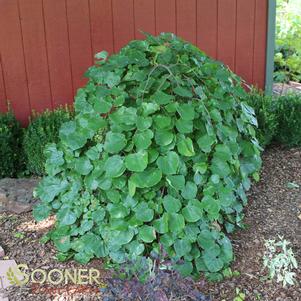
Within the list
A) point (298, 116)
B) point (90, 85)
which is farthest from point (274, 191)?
point (90, 85)

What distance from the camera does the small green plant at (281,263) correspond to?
242 centimetres

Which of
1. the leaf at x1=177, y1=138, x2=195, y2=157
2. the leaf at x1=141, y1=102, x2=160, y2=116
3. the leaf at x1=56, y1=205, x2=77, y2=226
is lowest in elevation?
the leaf at x1=56, y1=205, x2=77, y2=226

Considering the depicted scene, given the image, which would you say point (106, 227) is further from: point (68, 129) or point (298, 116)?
point (298, 116)

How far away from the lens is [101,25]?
4238 millimetres

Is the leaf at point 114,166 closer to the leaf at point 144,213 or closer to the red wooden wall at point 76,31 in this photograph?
the leaf at point 144,213

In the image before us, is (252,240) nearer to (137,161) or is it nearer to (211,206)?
(211,206)

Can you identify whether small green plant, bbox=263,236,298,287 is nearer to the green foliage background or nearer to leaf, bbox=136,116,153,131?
leaf, bbox=136,116,153,131

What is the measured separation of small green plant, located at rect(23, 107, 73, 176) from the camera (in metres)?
3.61

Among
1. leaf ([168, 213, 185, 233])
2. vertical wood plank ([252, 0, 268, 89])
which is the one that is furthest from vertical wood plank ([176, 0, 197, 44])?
leaf ([168, 213, 185, 233])

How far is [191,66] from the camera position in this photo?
2.69 m

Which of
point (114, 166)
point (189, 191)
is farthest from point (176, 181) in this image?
point (114, 166)

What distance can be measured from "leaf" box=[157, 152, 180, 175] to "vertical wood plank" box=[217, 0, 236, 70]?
2.48 m

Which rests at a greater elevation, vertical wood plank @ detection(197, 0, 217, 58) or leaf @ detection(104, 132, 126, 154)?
vertical wood plank @ detection(197, 0, 217, 58)

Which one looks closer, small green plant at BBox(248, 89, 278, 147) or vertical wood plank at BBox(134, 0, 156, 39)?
small green plant at BBox(248, 89, 278, 147)
